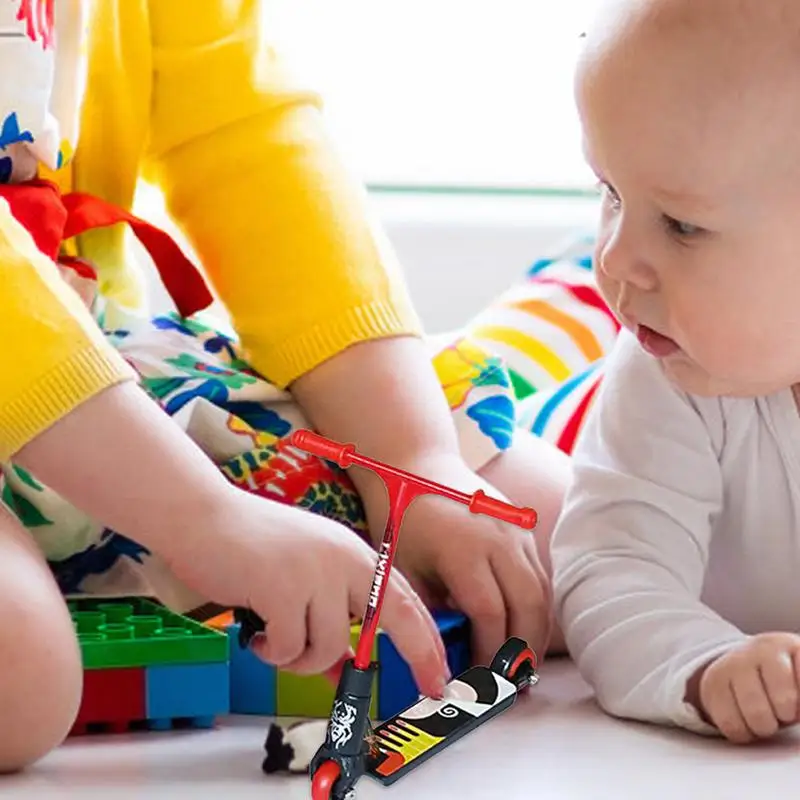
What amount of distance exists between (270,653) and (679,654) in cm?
22

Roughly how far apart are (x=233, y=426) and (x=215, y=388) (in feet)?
0.12

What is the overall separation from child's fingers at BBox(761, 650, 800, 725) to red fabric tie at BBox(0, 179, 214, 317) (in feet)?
1.54

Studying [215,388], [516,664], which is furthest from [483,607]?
[215,388]

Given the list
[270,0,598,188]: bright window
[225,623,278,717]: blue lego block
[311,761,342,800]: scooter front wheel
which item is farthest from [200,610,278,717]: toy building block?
[270,0,598,188]: bright window

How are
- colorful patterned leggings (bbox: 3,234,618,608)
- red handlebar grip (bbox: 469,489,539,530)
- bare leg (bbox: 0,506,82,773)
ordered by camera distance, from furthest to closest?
colorful patterned leggings (bbox: 3,234,618,608) < bare leg (bbox: 0,506,82,773) < red handlebar grip (bbox: 469,489,539,530)

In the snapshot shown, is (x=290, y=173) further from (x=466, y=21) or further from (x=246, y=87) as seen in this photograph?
(x=466, y=21)

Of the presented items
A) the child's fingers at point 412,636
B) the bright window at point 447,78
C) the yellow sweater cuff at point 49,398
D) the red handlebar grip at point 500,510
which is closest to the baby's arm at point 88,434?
the yellow sweater cuff at point 49,398

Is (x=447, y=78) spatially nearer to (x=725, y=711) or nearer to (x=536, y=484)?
(x=536, y=484)

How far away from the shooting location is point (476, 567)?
0.95 meters

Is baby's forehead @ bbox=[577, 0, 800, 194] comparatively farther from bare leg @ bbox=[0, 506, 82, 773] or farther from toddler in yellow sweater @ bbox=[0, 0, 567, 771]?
bare leg @ bbox=[0, 506, 82, 773]

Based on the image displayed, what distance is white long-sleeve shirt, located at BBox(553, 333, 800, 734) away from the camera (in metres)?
0.92

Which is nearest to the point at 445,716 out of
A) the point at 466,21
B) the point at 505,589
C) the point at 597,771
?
the point at 597,771

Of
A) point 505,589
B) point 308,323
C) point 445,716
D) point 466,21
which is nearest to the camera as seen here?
point 445,716

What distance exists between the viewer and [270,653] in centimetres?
82
